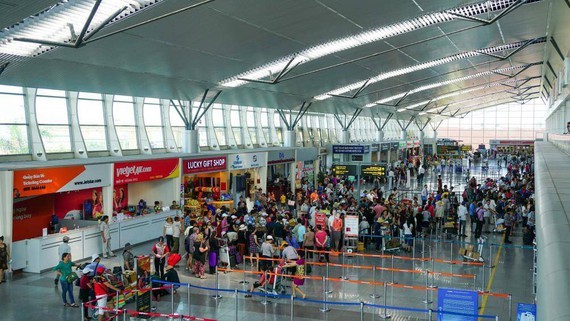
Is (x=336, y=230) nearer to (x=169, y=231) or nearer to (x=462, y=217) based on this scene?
(x=169, y=231)

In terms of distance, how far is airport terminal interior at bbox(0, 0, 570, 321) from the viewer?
36.9ft

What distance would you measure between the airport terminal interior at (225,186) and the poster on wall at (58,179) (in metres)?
0.05

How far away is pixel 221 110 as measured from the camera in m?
31.2

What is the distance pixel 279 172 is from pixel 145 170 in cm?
1528

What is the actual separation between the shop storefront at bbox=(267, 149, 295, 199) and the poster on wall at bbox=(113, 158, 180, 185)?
28.0 ft

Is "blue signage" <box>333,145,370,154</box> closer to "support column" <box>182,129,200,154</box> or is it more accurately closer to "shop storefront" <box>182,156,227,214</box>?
"shop storefront" <box>182,156,227,214</box>

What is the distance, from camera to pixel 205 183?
2566cm

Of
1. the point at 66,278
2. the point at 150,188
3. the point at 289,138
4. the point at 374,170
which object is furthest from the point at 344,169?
the point at 66,278

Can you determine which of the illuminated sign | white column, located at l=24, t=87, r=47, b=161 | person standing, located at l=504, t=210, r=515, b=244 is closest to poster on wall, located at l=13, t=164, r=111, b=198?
white column, located at l=24, t=87, r=47, b=161

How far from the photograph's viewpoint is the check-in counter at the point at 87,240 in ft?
46.6

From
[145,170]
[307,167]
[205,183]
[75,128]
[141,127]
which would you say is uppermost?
[141,127]

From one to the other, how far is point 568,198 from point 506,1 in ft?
42.6

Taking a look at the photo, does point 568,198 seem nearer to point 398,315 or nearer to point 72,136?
point 398,315

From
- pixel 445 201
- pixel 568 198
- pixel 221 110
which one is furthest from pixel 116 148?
pixel 568 198
